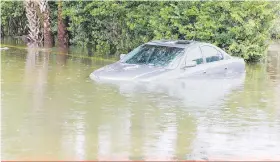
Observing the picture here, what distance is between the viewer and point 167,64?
47.7 feet

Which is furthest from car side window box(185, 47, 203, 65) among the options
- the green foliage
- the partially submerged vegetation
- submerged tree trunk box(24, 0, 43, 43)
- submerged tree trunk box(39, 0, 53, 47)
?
the green foliage

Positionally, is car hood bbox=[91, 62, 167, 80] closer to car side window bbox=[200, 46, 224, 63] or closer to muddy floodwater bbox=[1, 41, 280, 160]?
muddy floodwater bbox=[1, 41, 280, 160]

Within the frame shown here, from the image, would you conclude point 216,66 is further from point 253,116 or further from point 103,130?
point 103,130

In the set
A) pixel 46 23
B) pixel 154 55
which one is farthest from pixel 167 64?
pixel 46 23

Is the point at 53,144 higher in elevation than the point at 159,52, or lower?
lower

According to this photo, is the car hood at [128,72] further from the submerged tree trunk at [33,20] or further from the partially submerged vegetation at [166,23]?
the submerged tree trunk at [33,20]

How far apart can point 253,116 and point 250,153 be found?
288 centimetres

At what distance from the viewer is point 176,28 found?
21.4 metres

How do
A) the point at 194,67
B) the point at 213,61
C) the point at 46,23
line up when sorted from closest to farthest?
the point at 194,67 → the point at 213,61 → the point at 46,23

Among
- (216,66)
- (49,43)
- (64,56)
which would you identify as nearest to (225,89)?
(216,66)

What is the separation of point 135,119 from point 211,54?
5878mm

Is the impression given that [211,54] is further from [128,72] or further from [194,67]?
[128,72]

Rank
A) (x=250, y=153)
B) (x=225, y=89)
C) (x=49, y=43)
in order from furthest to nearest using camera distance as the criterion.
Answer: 1. (x=49, y=43)
2. (x=225, y=89)
3. (x=250, y=153)

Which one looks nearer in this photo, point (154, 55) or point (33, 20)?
point (154, 55)
